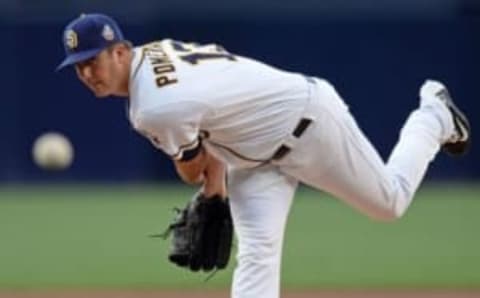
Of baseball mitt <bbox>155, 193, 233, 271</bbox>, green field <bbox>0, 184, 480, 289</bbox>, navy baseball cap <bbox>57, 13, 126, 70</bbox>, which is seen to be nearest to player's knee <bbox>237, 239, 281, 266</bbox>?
baseball mitt <bbox>155, 193, 233, 271</bbox>

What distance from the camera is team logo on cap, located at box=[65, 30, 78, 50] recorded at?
5.89m

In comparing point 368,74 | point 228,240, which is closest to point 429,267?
point 228,240

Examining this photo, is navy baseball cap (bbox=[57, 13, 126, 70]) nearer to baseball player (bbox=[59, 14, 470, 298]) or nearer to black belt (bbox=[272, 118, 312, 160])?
baseball player (bbox=[59, 14, 470, 298])

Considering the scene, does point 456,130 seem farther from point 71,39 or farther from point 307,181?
point 71,39

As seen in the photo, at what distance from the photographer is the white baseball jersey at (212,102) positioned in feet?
19.3

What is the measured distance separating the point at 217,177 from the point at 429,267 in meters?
3.65

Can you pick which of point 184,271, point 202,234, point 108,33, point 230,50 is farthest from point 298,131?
point 230,50

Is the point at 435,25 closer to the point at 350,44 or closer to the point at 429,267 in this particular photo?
the point at 350,44

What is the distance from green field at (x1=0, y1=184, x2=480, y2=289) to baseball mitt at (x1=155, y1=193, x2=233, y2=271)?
2.42 metres

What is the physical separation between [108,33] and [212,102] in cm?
49

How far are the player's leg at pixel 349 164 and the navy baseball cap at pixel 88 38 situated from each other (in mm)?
906

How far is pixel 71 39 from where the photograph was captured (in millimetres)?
5914

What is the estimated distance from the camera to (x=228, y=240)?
6.77 metres

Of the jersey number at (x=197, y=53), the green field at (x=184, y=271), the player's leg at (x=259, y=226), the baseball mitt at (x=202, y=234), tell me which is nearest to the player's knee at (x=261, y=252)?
the player's leg at (x=259, y=226)
